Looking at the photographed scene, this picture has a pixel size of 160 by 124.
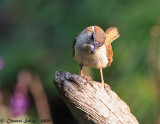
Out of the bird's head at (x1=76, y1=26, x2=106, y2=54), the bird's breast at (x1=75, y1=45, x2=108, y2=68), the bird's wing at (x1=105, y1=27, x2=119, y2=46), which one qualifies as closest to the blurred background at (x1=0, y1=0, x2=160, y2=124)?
the bird's wing at (x1=105, y1=27, x2=119, y2=46)

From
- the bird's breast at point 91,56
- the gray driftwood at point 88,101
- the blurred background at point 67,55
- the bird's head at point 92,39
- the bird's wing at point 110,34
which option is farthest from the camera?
the blurred background at point 67,55

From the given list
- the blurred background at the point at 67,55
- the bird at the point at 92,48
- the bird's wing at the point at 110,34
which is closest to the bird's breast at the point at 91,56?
the bird at the point at 92,48

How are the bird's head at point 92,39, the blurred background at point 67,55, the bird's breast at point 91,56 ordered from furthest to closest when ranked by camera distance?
1. the blurred background at point 67,55
2. the bird's breast at point 91,56
3. the bird's head at point 92,39

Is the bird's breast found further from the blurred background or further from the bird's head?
the blurred background

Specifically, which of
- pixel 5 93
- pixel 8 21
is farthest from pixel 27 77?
pixel 8 21

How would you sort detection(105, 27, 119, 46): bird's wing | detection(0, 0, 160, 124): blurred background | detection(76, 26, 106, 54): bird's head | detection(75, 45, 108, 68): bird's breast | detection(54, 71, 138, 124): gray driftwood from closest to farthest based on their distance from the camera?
detection(54, 71, 138, 124): gray driftwood, detection(76, 26, 106, 54): bird's head, detection(75, 45, 108, 68): bird's breast, detection(105, 27, 119, 46): bird's wing, detection(0, 0, 160, 124): blurred background

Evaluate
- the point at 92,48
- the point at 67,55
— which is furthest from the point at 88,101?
the point at 67,55

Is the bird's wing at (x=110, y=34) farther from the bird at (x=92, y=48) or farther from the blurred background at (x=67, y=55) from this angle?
the blurred background at (x=67, y=55)
